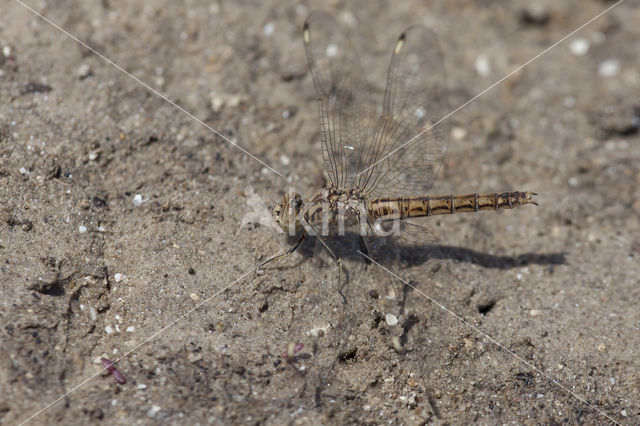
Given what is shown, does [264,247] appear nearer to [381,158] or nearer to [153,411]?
[381,158]

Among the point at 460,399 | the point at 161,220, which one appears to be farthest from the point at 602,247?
the point at 161,220

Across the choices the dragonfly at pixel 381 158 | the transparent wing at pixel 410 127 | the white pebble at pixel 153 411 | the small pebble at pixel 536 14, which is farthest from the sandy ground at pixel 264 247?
the small pebble at pixel 536 14

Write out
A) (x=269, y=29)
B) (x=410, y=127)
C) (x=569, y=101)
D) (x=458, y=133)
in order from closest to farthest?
(x=410, y=127) < (x=458, y=133) < (x=269, y=29) < (x=569, y=101)

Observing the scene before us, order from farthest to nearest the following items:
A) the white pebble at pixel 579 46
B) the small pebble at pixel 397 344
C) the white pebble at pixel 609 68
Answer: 1. the white pebble at pixel 579 46
2. the white pebble at pixel 609 68
3. the small pebble at pixel 397 344

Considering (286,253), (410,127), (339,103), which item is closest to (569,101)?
(410,127)

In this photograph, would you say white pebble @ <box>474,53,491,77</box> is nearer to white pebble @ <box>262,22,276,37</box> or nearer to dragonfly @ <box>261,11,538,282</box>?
dragonfly @ <box>261,11,538,282</box>

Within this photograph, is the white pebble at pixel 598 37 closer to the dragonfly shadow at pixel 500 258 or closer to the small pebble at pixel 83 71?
the dragonfly shadow at pixel 500 258

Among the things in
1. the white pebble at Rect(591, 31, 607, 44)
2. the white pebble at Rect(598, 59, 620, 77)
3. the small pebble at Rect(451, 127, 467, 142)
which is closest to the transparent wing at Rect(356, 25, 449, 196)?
the small pebble at Rect(451, 127, 467, 142)
